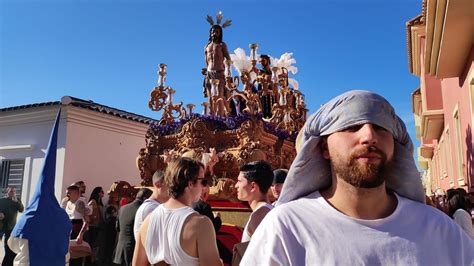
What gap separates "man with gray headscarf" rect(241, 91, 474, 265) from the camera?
1247 mm

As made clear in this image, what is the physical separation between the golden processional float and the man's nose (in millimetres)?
4754

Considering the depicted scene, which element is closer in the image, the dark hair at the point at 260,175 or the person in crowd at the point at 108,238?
the dark hair at the point at 260,175

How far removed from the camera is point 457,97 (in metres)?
8.02

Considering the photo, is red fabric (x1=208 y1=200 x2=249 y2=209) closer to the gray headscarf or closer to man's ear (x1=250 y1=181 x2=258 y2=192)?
man's ear (x1=250 y1=181 x2=258 y2=192)

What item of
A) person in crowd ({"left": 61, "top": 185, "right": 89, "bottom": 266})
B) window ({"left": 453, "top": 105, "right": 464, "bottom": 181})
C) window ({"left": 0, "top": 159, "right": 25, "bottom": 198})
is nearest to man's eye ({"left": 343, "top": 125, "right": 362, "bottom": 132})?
person in crowd ({"left": 61, "top": 185, "right": 89, "bottom": 266})

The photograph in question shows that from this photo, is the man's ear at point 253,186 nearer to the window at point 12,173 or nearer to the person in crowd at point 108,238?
the person in crowd at point 108,238

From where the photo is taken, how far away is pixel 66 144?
11938 millimetres

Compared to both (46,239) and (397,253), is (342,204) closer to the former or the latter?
(397,253)

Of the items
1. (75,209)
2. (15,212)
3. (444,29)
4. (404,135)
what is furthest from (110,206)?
(404,135)

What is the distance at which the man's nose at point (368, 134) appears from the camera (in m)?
1.33

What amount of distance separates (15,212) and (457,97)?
8553 mm

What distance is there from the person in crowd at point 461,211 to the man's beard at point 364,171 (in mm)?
3492

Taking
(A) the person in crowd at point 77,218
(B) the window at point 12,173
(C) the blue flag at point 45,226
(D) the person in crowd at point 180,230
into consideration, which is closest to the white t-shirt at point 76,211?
(A) the person in crowd at point 77,218

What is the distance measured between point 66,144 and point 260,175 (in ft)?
33.2
